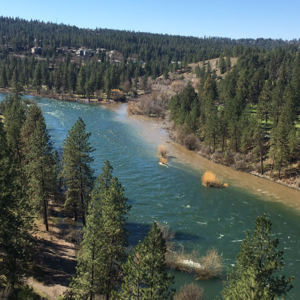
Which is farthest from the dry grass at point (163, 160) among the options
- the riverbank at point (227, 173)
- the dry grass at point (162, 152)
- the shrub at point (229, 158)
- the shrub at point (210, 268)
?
the shrub at point (210, 268)

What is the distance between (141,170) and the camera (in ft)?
178

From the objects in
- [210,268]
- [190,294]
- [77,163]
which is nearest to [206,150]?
[77,163]

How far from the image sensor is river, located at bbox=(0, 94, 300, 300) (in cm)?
3303

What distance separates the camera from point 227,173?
187ft

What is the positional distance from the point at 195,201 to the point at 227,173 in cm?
1568

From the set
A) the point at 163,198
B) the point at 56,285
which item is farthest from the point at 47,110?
the point at 56,285

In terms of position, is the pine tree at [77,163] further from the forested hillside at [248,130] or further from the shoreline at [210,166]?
the forested hillside at [248,130]

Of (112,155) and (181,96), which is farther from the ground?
(181,96)

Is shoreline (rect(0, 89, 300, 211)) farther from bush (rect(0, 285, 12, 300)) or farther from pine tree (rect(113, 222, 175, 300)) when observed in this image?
bush (rect(0, 285, 12, 300))

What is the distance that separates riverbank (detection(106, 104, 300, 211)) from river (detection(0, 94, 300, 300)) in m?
0.17

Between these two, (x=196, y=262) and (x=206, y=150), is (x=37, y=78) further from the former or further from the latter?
(x=196, y=262)

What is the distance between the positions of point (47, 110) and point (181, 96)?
158ft

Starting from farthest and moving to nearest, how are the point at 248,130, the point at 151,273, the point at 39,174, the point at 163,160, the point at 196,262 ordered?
the point at 163,160
the point at 248,130
the point at 39,174
the point at 196,262
the point at 151,273

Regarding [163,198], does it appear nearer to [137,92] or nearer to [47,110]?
[47,110]
